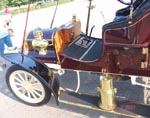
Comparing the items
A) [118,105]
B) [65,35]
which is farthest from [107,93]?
[65,35]

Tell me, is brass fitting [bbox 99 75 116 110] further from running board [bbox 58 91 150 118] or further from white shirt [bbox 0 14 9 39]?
white shirt [bbox 0 14 9 39]

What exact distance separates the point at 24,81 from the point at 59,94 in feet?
1.94

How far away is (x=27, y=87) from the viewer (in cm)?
382

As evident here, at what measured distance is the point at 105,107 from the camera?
3107mm

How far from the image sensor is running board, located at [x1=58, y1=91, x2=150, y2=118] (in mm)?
2980

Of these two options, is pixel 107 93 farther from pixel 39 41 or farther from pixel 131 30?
pixel 39 41

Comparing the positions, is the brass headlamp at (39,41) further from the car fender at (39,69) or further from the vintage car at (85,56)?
the car fender at (39,69)

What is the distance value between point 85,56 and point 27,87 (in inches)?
38.9

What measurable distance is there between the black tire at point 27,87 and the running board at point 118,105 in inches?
11.5

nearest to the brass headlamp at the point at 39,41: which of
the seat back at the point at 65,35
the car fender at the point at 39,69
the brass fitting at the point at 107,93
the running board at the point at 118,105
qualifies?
the seat back at the point at 65,35

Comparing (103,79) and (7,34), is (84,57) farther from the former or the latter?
(7,34)

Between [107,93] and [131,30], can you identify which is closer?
[131,30]

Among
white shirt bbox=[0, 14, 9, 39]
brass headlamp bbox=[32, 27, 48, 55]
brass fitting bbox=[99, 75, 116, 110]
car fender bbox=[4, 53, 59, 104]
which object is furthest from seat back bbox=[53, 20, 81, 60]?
white shirt bbox=[0, 14, 9, 39]

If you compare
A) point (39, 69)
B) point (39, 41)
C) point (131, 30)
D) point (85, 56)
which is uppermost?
point (131, 30)
